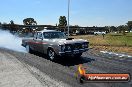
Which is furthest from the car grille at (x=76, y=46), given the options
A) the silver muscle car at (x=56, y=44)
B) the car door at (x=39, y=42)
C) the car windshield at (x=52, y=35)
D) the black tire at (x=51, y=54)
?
the car door at (x=39, y=42)

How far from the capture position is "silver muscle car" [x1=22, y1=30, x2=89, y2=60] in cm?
1319

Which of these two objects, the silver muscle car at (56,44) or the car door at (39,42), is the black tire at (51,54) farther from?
the car door at (39,42)

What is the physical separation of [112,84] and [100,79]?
2383 millimetres

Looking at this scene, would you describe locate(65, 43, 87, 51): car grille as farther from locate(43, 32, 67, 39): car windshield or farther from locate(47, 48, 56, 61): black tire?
locate(43, 32, 67, 39): car windshield

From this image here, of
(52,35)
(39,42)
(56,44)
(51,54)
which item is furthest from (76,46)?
(39,42)

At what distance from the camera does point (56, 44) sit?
13.5 metres

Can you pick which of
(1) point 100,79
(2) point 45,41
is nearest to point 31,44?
(2) point 45,41

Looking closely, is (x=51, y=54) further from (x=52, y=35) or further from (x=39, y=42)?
(x=39, y=42)

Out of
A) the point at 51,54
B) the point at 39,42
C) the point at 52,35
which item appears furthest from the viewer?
the point at 39,42

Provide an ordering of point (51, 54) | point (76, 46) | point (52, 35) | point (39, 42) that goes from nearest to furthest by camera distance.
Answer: point (76, 46)
point (51, 54)
point (52, 35)
point (39, 42)

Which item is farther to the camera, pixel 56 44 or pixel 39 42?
pixel 39 42

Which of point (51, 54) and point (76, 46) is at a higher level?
point (76, 46)

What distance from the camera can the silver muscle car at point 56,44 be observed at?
43.3 ft

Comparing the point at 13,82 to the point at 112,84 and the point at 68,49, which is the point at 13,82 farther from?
the point at 68,49
